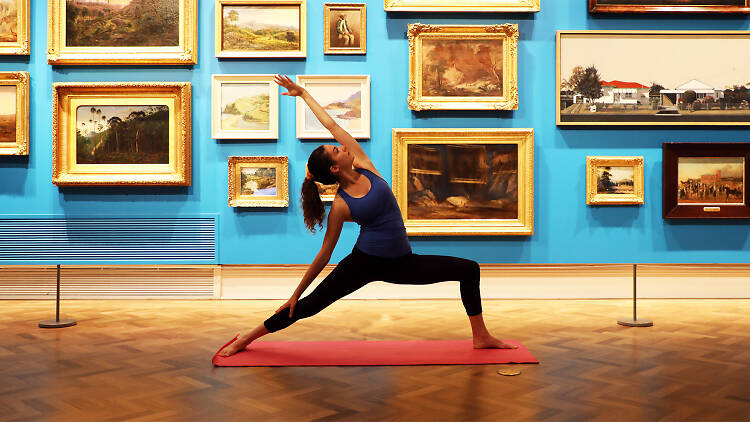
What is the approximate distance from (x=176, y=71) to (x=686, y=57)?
17.7ft

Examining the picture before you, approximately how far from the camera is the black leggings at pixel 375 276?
423cm

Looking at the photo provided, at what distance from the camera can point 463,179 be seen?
23.5 ft

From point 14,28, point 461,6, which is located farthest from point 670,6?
point 14,28

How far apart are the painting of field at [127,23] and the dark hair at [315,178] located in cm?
365

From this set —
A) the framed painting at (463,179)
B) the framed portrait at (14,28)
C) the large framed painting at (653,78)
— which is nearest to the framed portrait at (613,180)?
the large framed painting at (653,78)

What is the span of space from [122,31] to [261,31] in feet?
4.81

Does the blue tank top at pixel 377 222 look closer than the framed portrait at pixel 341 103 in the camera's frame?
Yes

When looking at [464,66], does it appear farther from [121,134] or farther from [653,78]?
[121,134]

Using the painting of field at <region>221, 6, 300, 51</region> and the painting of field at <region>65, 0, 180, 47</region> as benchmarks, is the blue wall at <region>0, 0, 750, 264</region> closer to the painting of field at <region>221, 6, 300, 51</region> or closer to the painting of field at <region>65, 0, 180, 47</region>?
the painting of field at <region>221, 6, 300, 51</region>

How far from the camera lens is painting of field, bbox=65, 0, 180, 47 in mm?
7129

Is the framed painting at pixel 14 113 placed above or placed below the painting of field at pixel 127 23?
below

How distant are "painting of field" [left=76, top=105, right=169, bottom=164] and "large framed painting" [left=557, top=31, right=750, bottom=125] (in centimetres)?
424

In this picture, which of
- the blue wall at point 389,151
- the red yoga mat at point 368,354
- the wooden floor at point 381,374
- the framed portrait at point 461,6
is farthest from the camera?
the blue wall at point 389,151

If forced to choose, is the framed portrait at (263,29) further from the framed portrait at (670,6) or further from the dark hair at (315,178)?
the dark hair at (315,178)
